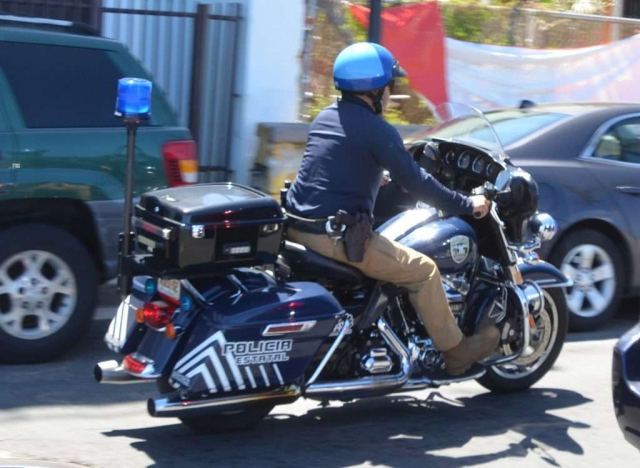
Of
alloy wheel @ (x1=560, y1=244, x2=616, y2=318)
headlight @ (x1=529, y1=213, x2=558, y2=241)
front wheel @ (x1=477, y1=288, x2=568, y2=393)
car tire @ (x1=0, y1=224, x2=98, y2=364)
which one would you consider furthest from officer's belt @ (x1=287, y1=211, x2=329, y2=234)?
alloy wheel @ (x1=560, y1=244, x2=616, y2=318)

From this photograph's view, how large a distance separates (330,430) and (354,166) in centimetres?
132

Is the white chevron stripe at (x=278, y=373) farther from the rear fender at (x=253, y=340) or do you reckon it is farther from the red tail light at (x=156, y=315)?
the red tail light at (x=156, y=315)

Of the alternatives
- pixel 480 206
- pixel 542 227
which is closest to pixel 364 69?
pixel 480 206

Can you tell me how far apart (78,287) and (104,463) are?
5.84ft

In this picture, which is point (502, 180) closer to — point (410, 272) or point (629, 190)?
point (410, 272)

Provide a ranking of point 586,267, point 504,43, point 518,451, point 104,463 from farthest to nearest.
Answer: point 504,43 < point 586,267 < point 518,451 < point 104,463

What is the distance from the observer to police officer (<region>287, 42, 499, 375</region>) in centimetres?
498

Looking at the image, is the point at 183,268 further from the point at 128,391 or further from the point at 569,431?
the point at 569,431

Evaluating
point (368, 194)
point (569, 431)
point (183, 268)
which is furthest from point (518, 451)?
point (183, 268)

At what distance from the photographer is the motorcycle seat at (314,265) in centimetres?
500

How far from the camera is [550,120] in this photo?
7656 millimetres

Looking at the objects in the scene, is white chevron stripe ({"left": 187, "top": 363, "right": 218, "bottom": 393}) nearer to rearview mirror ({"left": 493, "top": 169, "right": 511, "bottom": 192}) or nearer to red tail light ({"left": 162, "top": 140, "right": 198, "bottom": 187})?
rearview mirror ({"left": 493, "top": 169, "right": 511, "bottom": 192})

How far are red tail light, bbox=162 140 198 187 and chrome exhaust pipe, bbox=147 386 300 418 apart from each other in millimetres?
2060

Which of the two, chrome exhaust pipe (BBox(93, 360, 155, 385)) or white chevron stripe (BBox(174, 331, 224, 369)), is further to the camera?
chrome exhaust pipe (BBox(93, 360, 155, 385))
